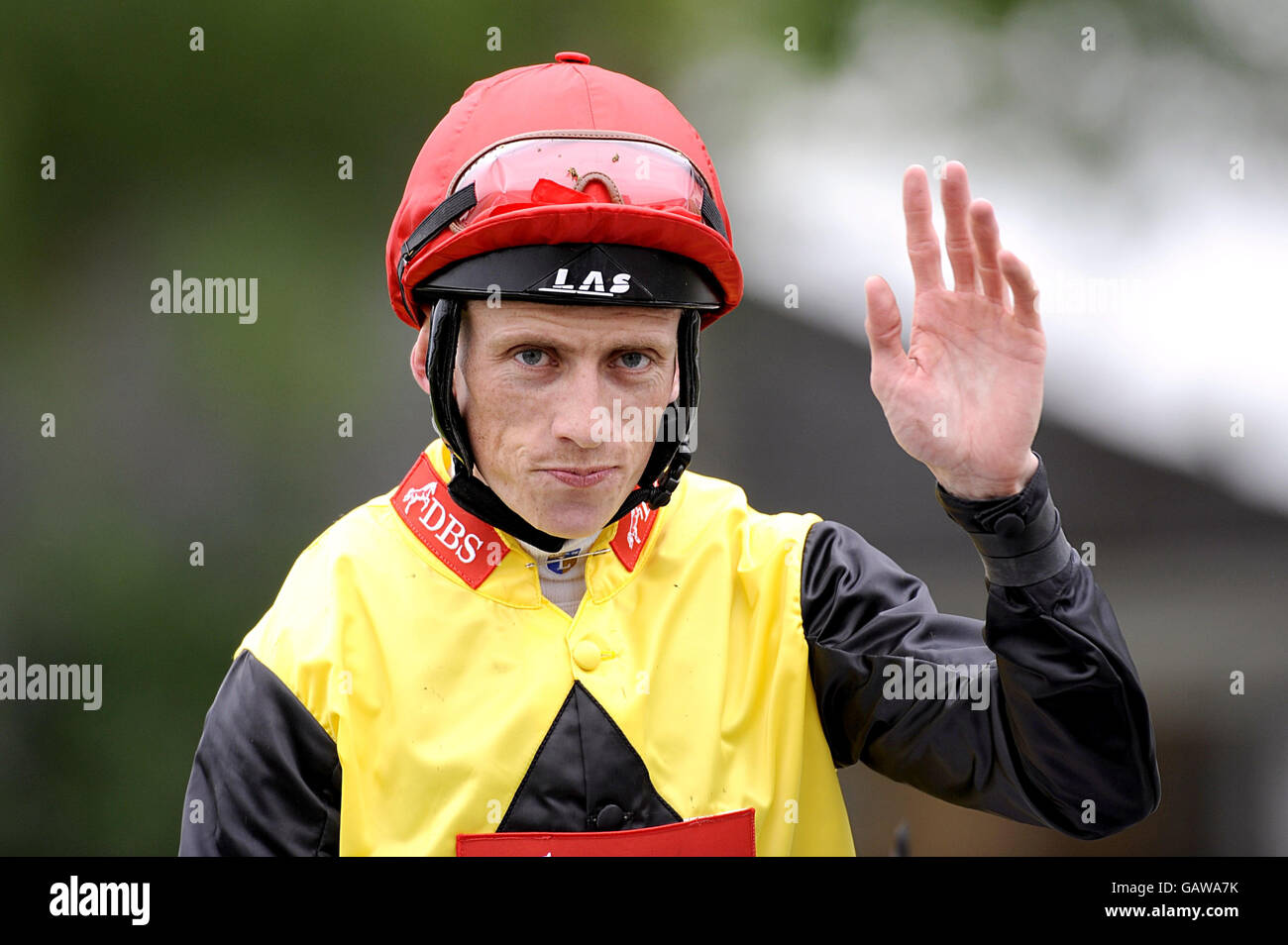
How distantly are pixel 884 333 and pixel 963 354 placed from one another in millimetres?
128

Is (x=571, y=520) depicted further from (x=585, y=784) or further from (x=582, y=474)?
(x=585, y=784)

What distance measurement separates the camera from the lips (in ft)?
7.14

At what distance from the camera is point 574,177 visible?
2.15 m

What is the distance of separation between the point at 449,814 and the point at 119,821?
136 inches

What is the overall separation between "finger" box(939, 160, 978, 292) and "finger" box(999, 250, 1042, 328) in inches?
2.2

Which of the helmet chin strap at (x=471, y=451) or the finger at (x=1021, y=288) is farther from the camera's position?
the helmet chin strap at (x=471, y=451)

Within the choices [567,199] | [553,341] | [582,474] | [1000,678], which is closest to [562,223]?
[567,199]

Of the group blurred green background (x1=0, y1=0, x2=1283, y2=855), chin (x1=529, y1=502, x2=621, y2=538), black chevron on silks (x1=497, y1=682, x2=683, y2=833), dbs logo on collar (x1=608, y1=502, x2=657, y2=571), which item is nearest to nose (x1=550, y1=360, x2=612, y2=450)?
chin (x1=529, y1=502, x2=621, y2=538)

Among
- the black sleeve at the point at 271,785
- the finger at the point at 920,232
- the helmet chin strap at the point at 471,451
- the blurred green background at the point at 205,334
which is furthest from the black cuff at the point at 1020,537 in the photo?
the blurred green background at the point at 205,334

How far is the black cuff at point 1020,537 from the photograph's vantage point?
201cm

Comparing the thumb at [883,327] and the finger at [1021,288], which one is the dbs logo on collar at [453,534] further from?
the finger at [1021,288]

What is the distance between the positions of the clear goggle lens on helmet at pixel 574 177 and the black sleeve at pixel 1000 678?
2.19 ft

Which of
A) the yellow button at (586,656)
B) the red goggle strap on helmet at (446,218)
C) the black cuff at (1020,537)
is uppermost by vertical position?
the red goggle strap on helmet at (446,218)

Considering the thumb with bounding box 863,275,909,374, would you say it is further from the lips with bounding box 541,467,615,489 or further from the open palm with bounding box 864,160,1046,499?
the lips with bounding box 541,467,615,489
